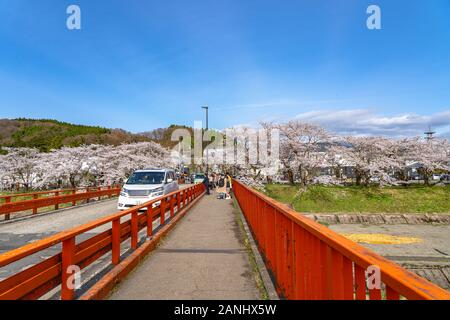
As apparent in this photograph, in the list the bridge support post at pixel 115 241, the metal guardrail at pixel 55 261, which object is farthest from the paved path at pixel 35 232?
the metal guardrail at pixel 55 261

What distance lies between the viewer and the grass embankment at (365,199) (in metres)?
30.7

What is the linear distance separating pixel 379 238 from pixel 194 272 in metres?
20.2

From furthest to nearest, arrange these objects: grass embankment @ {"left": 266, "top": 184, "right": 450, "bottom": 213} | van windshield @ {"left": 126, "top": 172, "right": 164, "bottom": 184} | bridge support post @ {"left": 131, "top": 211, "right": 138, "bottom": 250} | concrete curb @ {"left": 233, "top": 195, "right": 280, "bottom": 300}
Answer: grass embankment @ {"left": 266, "top": 184, "right": 450, "bottom": 213} → van windshield @ {"left": 126, "top": 172, "right": 164, "bottom": 184} → bridge support post @ {"left": 131, "top": 211, "right": 138, "bottom": 250} → concrete curb @ {"left": 233, "top": 195, "right": 280, "bottom": 300}

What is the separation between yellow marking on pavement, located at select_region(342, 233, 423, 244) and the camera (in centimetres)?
2157

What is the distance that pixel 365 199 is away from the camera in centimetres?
3278

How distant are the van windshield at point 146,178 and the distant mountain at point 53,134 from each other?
194ft

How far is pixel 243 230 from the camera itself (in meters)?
10.7

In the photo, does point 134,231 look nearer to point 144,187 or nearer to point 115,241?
point 115,241

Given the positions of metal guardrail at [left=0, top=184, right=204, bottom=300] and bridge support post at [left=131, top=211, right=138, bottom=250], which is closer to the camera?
metal guardrail at [left=0, top=184, right=204, bottom=300]

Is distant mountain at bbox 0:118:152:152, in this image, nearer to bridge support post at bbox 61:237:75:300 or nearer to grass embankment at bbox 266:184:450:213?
grass embankment at bbox 266:184:450:213

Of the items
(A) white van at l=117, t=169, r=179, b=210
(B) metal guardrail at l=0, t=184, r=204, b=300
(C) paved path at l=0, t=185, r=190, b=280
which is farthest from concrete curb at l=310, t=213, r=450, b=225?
(B) metal guardrail at l=0, t=184, r=204, b=300

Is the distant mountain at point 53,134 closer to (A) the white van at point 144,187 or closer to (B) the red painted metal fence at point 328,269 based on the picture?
(A) the white van at point 144,187

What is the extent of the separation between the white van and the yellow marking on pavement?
1280cm
